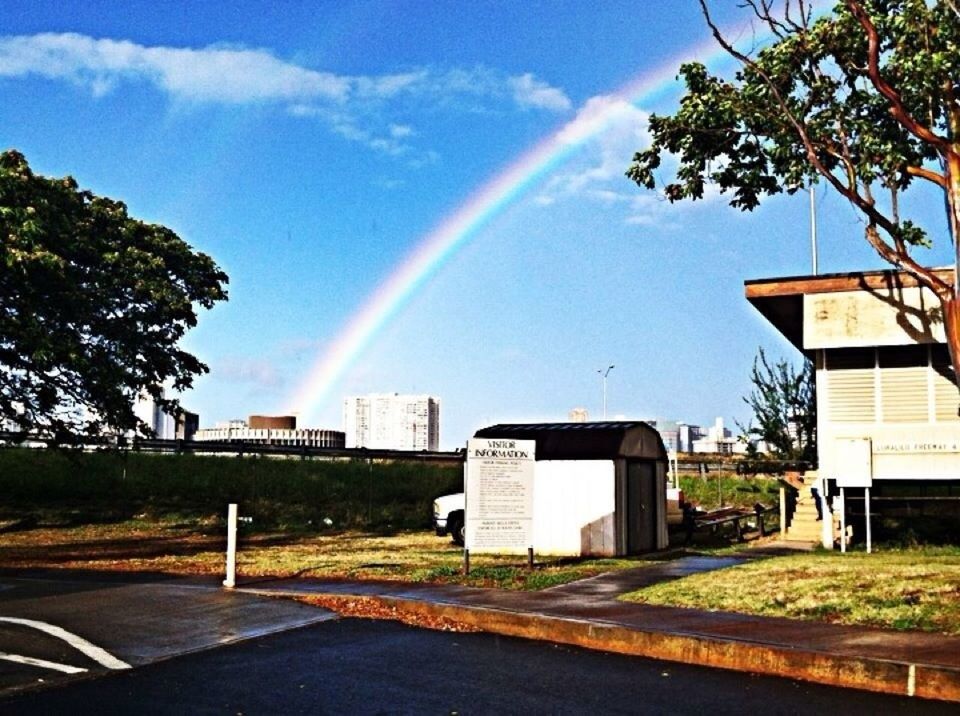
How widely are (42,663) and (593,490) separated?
43.3 ft

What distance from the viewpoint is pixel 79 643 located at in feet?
31.9

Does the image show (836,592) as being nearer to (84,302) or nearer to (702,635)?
(702,635)

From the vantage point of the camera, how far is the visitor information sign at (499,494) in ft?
51.4

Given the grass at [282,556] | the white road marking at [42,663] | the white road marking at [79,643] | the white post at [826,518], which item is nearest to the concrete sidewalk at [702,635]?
the grass at [282,556]

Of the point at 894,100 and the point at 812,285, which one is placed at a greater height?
the point at 894,100

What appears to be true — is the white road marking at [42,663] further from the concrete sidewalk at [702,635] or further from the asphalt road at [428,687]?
the concrete sidewalk at [702,635]

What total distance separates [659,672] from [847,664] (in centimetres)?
160

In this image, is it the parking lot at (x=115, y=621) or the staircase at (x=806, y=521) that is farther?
the staircase at (x=806, y=521)

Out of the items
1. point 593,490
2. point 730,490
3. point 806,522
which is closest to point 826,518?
point 806,522

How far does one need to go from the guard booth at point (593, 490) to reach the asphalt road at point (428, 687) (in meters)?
10.5

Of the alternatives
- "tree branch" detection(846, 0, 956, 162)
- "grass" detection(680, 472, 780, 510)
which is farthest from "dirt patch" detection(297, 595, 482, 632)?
"grass" detection(680, 472, 780, 510)

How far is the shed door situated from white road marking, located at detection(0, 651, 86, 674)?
1375 cm

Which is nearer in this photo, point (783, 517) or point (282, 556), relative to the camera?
point (282, 556)

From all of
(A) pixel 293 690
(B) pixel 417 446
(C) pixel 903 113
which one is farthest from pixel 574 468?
(B) pixel 417 446
